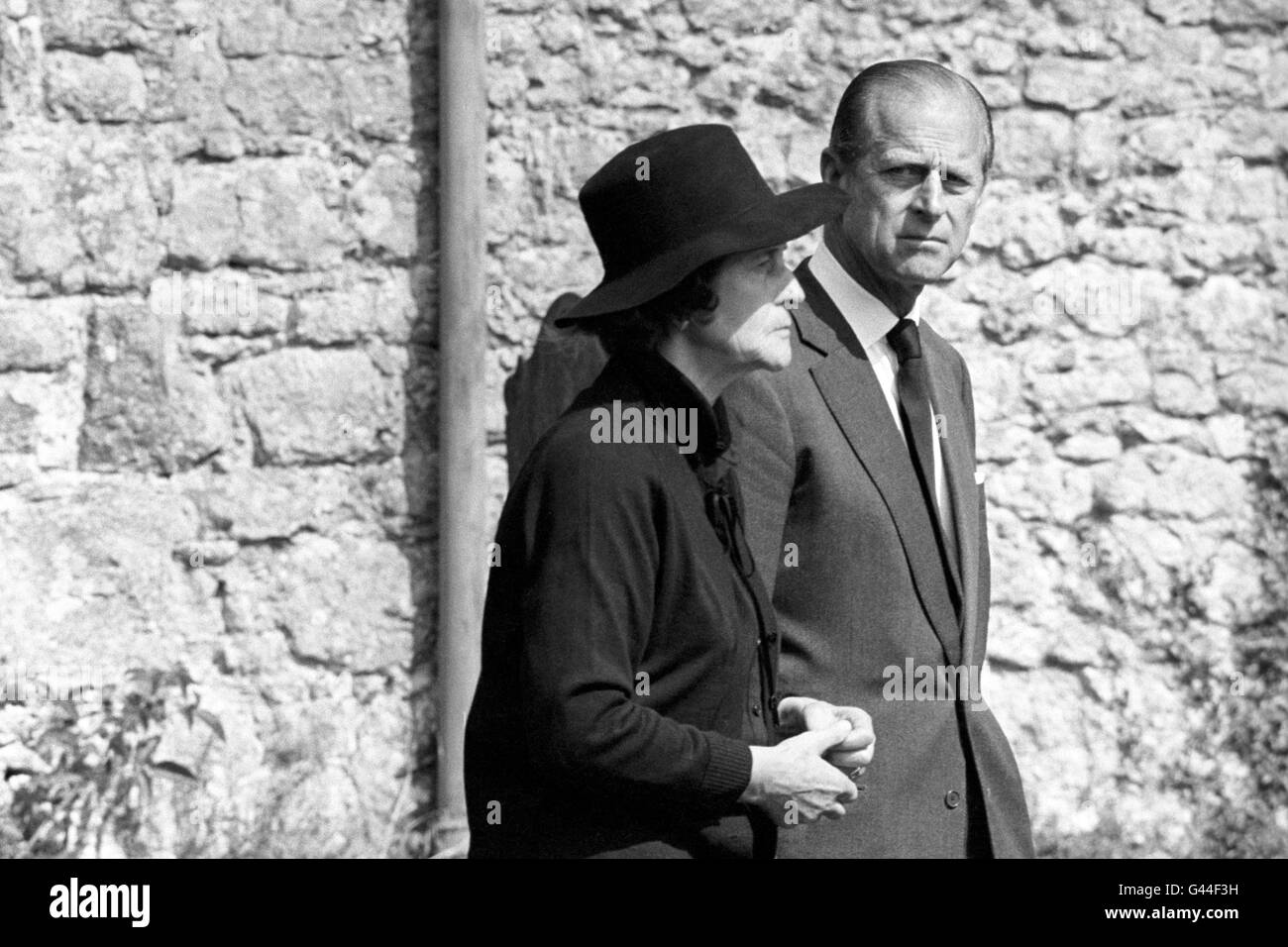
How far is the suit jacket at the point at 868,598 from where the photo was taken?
305cm

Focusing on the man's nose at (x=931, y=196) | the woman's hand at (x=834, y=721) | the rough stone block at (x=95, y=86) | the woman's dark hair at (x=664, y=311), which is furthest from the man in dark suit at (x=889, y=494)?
the rough stone block at (x=95, y=86)

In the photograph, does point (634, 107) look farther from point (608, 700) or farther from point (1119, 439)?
point (608, 700)

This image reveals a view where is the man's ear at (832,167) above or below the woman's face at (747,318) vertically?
above

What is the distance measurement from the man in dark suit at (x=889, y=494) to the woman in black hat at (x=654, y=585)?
279 millimetres

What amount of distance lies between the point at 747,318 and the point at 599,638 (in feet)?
1.78

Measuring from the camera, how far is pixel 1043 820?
5730mm

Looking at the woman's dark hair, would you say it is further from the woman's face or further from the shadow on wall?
the shadow on wall

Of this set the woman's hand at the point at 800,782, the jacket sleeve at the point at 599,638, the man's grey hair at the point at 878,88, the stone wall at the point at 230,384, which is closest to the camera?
the jacket sleeve at the point at 599,638

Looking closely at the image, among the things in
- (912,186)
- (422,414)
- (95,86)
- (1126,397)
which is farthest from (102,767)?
(1126,397)

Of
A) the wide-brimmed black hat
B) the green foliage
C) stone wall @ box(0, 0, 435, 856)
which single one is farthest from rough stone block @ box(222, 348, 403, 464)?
the wide-brimmed black hat

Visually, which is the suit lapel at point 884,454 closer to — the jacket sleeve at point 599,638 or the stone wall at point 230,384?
the jacket sleeve at point 599,638

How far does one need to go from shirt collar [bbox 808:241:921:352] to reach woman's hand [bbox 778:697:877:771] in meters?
0.74

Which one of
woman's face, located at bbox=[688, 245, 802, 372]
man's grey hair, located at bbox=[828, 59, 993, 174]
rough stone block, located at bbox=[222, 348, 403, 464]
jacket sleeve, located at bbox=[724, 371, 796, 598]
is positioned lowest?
jacket sleeve, located at bbox=[724, 371, 796, 598]

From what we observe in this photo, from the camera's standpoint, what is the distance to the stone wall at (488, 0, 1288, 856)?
18.8ft
